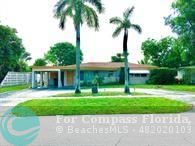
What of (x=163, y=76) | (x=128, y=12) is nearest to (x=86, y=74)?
(x=163, y=76)

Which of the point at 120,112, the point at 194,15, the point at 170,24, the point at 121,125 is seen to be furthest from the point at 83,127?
the point at 170,24

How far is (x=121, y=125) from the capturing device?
12062mm

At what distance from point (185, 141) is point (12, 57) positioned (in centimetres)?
4599

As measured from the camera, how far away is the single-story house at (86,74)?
49822 mm

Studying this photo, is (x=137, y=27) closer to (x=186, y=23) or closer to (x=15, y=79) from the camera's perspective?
(x=186, y=23)

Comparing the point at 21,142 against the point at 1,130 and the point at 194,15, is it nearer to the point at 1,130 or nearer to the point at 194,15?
the point at 1,130

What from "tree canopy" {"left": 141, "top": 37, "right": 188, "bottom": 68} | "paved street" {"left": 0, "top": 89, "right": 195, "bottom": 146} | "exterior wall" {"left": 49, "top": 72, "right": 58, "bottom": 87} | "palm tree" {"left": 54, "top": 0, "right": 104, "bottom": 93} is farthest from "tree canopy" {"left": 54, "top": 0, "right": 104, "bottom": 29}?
"tree canopy" {"left": 141, "top": 37, "right": 188, "bottom": 68}

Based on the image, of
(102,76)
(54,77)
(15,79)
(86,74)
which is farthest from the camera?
(15,79)

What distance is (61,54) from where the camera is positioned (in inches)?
3939

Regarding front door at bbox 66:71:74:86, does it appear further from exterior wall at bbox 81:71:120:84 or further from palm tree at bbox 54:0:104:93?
palm tree at bbox 54:0:104:93

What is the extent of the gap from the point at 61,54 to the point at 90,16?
70.3m

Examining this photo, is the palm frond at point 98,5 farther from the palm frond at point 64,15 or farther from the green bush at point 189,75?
the green bush at point 189,75

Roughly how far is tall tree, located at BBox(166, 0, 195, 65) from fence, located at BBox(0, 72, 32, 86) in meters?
25.2

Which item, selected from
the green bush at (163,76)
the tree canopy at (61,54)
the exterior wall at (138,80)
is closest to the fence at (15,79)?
the exterior wall at (138,80)
